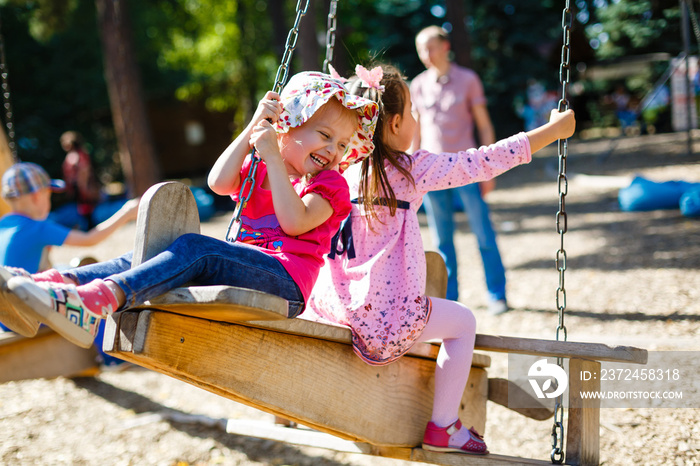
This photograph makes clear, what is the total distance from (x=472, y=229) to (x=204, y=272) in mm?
3575

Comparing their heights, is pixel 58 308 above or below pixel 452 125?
below

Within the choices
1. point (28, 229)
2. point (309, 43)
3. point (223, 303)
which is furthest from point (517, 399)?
point (309, 43)

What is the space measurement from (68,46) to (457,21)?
13.2m

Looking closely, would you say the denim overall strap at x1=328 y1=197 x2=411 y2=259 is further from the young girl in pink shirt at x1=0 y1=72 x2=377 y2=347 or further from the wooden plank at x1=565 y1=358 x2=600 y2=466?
the wooden plank at x1=565 y1=358 x2=600 y2=466

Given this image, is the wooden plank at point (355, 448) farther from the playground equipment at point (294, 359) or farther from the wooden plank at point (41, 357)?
the wooden plank at point (41, 357)

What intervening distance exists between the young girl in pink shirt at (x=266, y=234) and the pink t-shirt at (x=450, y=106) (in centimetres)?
299

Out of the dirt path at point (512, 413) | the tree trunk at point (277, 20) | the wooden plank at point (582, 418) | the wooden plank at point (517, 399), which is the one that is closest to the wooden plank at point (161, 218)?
the wooden plank at point (582, 418)

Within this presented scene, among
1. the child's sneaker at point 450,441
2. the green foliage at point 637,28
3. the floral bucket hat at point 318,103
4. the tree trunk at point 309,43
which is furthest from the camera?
the green foliage at point 637,28

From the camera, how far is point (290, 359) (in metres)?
2.26

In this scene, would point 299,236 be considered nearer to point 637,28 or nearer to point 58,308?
point 58,308

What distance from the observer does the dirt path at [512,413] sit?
3.56 m

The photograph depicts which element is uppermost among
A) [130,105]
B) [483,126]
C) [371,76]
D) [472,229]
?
[130,105]

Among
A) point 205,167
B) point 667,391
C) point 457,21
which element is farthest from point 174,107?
point 667,391

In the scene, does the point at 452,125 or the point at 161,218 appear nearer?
the point at 161,218
